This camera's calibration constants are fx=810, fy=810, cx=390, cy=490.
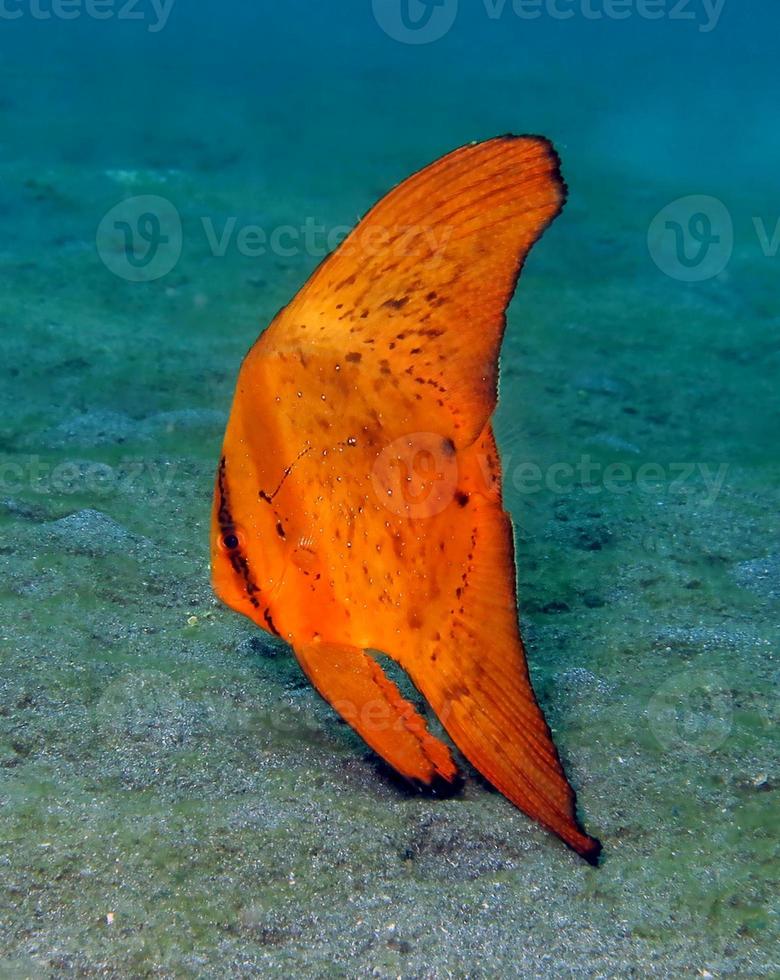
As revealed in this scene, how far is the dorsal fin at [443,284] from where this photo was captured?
1662 millimetres

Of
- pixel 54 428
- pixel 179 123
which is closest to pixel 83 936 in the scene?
pixel 54 428

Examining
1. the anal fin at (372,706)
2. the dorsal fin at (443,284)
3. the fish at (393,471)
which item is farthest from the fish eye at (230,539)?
the dorsal fin at (443,284)

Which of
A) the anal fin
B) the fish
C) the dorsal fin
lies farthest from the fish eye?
the dorsal fin

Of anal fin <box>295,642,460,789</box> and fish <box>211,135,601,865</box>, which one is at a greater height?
fish <box>211,135,601,865</box>

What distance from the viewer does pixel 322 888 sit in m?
2.19

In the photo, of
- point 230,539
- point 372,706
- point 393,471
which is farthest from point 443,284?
point 372,706

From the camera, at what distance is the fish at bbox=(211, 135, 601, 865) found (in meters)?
1.71

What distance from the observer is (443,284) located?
172cm

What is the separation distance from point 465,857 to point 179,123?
64.5 feet

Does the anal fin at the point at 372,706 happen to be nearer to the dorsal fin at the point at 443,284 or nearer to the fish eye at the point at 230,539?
the fish eye at the point at 230,539

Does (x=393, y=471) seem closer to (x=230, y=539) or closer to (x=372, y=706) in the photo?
(x=230, y=539)

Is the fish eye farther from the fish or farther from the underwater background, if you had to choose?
the underwater background

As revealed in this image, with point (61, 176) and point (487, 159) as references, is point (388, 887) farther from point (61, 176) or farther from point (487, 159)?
point (61, 176)

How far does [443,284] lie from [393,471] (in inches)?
16.2
